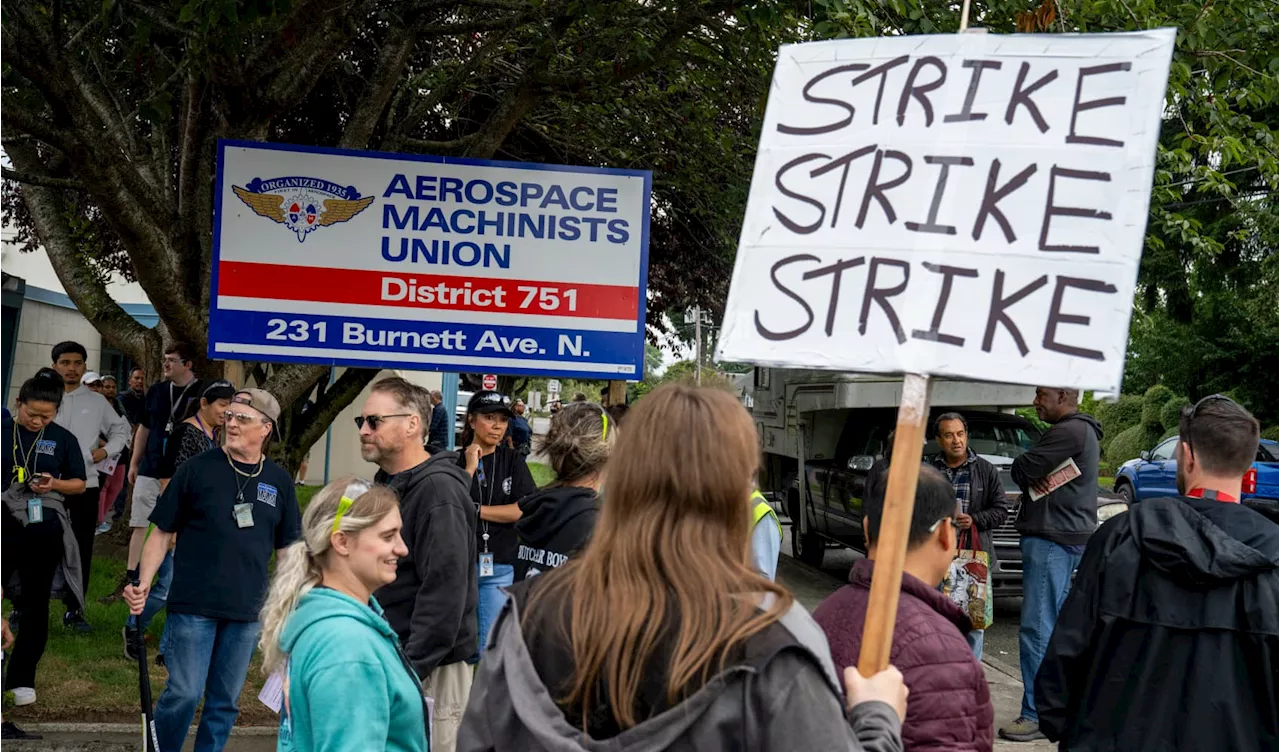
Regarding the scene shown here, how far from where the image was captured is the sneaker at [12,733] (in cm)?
589

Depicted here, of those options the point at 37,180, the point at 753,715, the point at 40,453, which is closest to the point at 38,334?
the point at 37,180

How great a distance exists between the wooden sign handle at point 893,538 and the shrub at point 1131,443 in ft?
105

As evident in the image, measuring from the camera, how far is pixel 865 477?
10789mm

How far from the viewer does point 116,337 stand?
32.0ft

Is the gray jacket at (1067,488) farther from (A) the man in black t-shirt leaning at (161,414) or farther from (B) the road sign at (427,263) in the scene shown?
(A) the man in black t-shirt leaning at (161,414)

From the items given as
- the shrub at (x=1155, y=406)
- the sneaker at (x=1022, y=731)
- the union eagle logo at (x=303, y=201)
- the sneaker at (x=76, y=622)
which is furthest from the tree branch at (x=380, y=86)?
the shrub at (x=1155, y=406)

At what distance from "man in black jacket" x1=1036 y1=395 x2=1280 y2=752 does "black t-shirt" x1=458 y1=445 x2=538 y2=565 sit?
3.27 metres

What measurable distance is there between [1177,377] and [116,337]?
28.8 metres

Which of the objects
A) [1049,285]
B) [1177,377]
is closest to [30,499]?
[1049,285]

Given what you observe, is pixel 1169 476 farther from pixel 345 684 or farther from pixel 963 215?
pixel 345 684

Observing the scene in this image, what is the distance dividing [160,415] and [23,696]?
2.18 metres

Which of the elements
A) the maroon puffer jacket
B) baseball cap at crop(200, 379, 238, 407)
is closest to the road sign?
baseball cap at crop(200, 379, 238, 407)

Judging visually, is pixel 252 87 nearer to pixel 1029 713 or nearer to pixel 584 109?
pixel 584 109

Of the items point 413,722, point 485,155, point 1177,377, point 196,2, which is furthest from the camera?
point 1177,377
